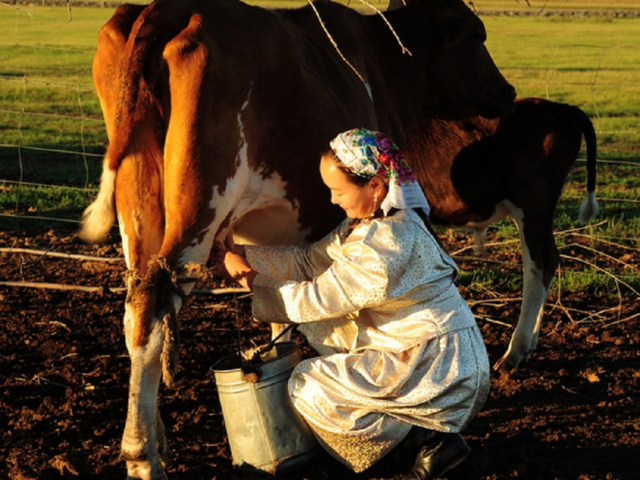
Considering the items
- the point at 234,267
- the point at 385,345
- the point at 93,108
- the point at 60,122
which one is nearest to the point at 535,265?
the point at 385,345

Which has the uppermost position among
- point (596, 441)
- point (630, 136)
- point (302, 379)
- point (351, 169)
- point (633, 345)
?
point (351, 169)

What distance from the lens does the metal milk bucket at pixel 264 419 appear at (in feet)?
11.7

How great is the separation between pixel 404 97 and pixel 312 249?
2.03 meters

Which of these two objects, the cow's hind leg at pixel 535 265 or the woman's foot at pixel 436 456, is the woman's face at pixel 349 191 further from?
the cow's hind leg at pixel 535 265

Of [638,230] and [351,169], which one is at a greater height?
[351,169]

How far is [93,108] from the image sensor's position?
49.0ft

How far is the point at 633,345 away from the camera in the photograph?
221 inches

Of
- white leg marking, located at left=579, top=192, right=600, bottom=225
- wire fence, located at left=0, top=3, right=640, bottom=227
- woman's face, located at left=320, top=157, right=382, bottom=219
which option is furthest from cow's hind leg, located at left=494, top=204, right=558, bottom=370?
wire fence, located at left=0, top=3, right=640, bottom=227

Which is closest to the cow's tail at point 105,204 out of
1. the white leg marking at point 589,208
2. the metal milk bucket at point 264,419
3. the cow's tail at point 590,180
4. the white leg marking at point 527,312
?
the metal milk bucket at point 264,419

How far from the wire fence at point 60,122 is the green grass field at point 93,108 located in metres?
0.02

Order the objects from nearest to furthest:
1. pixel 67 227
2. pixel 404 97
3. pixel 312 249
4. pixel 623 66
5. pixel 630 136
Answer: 1. pixel 312 249
2. pixel 404 97
3. pixel 67 227
4. pixel 630 136
5. pixel 623 66

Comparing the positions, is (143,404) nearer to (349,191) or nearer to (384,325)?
(384,325)

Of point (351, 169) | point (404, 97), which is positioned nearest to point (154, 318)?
point (351, 169)

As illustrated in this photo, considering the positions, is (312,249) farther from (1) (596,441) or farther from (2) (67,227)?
(2) (67,227)
